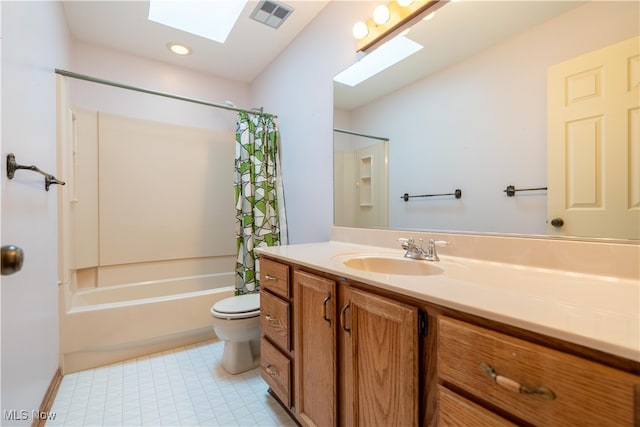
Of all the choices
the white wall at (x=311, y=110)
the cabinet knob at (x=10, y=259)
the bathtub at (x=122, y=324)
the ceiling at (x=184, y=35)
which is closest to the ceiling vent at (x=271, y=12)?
the ceiling at (x=184, y=35)

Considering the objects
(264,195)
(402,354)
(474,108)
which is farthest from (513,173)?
(264,195)

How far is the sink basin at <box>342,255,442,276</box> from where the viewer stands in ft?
3.67

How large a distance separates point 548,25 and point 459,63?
31cm

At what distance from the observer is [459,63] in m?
1.19

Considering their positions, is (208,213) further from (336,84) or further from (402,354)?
(402,354)

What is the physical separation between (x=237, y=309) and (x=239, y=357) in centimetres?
30

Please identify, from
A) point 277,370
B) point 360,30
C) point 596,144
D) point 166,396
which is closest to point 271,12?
point 360,30

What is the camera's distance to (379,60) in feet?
4.89

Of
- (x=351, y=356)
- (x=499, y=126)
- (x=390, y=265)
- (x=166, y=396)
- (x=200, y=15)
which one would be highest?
(x=200, y=15)

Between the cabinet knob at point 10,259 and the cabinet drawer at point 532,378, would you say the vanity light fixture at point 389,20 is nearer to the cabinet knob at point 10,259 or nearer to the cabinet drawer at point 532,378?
the cabinet drawer at point 532,378

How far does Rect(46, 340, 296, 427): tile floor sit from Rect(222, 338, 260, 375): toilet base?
35 millimetres

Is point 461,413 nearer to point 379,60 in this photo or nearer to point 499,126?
point 499,126

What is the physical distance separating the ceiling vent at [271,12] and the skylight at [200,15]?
0.10 m

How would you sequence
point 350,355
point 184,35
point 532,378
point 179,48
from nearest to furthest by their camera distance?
point 532,378
point 350,355
point 184,35
point 179,48
